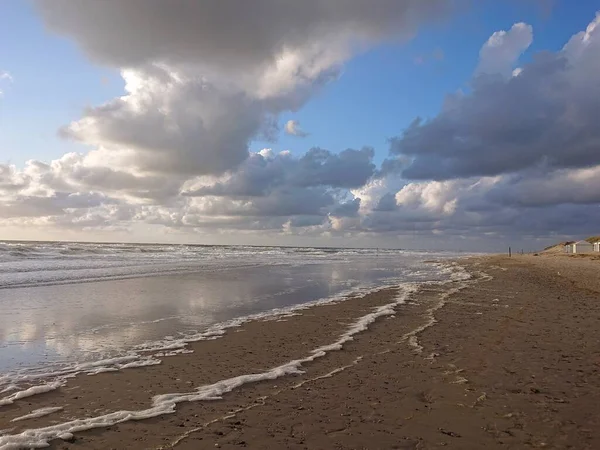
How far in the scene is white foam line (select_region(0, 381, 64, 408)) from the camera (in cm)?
687

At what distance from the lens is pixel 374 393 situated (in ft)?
23.6

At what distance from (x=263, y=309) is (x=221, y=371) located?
8.09 metres

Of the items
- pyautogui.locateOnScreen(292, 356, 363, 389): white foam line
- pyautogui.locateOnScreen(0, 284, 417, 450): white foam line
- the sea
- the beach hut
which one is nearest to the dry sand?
pyautogui.locateOnScreen(292, 356, 363, 389): white foam line

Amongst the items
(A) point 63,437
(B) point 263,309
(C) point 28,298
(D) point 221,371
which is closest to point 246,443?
(A) point 63,437

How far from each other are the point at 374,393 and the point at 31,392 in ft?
18.0

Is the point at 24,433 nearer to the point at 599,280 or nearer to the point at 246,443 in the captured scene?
the point at 246,443

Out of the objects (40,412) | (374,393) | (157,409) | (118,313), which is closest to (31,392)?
(40,412)

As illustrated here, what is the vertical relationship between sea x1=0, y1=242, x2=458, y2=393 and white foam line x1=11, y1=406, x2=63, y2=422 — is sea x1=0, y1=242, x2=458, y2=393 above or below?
above

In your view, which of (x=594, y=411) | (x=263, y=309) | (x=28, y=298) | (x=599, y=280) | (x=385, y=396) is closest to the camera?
(x=594, y=411)

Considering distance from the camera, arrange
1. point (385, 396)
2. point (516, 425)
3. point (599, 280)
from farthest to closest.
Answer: point (599, 280) < point (385, 396) < point (516, 425)

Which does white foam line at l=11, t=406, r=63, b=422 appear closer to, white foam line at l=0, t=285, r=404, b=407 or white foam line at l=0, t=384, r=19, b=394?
white foam line at l=0, t=285, r=404, b=407

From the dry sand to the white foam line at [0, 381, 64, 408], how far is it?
0.62 ft

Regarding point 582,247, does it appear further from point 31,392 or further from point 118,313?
point 31,392

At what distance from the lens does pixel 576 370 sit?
27.3 ft
